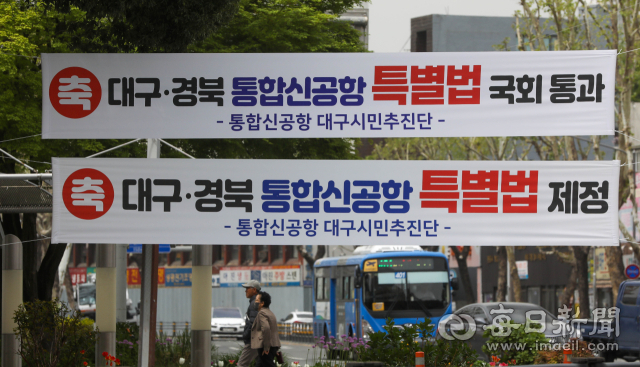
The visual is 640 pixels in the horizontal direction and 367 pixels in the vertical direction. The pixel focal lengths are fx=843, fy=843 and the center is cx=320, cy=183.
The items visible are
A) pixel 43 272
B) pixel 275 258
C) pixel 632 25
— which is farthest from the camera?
pixel 275 258

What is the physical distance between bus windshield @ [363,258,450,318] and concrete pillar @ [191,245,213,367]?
7830 mm

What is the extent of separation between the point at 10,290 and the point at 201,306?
3357mm

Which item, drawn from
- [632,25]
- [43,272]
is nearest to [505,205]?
[43,272]

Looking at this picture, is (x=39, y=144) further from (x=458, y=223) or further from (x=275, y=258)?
(x=275, y=258)

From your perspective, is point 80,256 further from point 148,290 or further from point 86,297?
point 148,290

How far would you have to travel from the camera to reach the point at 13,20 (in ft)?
54.5

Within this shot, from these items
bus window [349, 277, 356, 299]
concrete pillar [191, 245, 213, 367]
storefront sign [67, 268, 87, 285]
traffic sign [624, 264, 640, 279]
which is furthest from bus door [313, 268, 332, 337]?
storefront sign [67, 268, 87, 285]

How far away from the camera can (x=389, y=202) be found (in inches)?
379

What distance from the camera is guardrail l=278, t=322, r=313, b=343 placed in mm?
40084

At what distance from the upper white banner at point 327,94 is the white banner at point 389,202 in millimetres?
410

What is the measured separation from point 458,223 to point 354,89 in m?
1.95

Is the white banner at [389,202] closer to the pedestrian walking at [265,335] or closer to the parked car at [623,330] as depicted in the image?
the pedestrian walking at [265,335]

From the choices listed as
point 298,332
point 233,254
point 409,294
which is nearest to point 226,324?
point 298,332

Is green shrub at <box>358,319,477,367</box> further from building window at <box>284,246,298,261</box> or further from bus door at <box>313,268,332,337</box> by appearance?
building window at <box>284,246,298,261</box>
